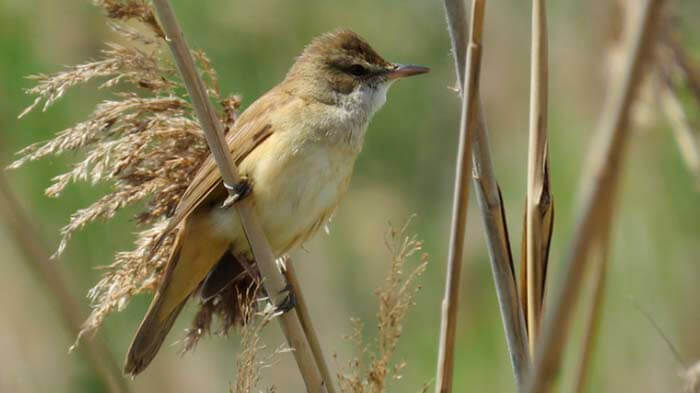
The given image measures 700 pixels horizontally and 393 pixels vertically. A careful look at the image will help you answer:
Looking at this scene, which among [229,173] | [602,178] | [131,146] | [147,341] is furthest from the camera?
[147,341]

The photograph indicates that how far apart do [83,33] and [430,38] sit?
171 centimetres

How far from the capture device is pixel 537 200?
1836 millimetres

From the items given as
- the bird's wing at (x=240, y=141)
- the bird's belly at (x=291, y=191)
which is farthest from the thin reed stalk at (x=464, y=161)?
the bird's belly at (x=291, y=191)

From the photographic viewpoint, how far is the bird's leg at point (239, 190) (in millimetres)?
2252

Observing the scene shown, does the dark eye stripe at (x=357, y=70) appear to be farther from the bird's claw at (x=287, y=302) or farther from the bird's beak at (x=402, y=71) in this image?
the bird's claw at (x=287, y=302)

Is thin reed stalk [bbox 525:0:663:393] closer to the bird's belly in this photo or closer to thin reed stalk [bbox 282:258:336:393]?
thin reed stalk [bbox 282:258:336:393]

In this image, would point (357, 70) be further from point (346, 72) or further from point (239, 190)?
point (239, 190)

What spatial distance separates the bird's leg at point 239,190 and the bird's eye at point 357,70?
682 mm

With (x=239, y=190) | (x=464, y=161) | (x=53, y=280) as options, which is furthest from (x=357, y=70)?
(x=53, y=280)

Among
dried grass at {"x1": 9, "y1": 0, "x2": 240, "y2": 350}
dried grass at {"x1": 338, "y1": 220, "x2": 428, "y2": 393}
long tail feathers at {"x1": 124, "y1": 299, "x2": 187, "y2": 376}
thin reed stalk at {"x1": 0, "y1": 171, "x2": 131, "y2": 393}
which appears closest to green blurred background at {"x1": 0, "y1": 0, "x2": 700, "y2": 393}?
long tail feathers at {"x1": 124, "y1": 299, "x2": 187, "y2": 376}

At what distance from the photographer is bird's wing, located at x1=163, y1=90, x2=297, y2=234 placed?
2.45 m

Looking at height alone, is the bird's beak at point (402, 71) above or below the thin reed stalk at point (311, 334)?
above

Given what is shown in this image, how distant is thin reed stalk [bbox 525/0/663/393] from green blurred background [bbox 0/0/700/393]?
7.51ft

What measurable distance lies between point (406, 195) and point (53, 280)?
3.21 metres
